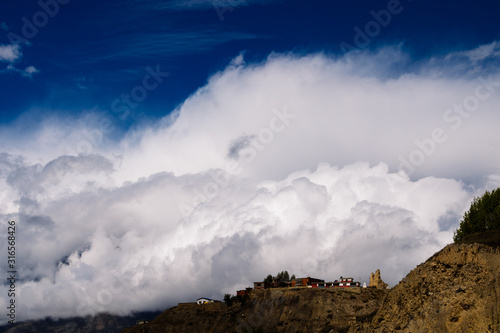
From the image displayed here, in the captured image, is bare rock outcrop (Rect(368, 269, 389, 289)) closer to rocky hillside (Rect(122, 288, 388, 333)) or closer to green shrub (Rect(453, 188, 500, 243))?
rocky hillside (Rect(122, 288, 388, 333))

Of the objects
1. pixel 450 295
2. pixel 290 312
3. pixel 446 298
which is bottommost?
pixel 446 298

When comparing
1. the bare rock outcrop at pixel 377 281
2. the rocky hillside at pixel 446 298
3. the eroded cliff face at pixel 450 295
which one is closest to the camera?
the eroded cliff face at pixel 450 295

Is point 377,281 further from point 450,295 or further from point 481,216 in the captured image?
point 450,295

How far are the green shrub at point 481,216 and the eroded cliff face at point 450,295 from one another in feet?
109

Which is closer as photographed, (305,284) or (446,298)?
(446,298)

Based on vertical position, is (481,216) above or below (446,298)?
above

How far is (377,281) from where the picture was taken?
465ft

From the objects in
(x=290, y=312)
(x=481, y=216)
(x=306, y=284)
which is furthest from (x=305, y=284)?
(x=481, y=216)

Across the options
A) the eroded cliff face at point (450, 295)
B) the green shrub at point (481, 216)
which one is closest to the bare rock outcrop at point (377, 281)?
the green shrub at point (481, 216)

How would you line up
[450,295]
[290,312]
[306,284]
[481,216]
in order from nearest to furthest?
[450,295] < [481,216] < [290,312] < [306,284]

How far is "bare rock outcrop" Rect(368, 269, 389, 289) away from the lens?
5556 inches

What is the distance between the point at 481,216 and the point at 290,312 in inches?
2070

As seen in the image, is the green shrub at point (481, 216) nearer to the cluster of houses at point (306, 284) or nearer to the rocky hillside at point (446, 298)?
the rocky hillside at point (446, 298)

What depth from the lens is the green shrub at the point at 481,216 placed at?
11269 centimetres
